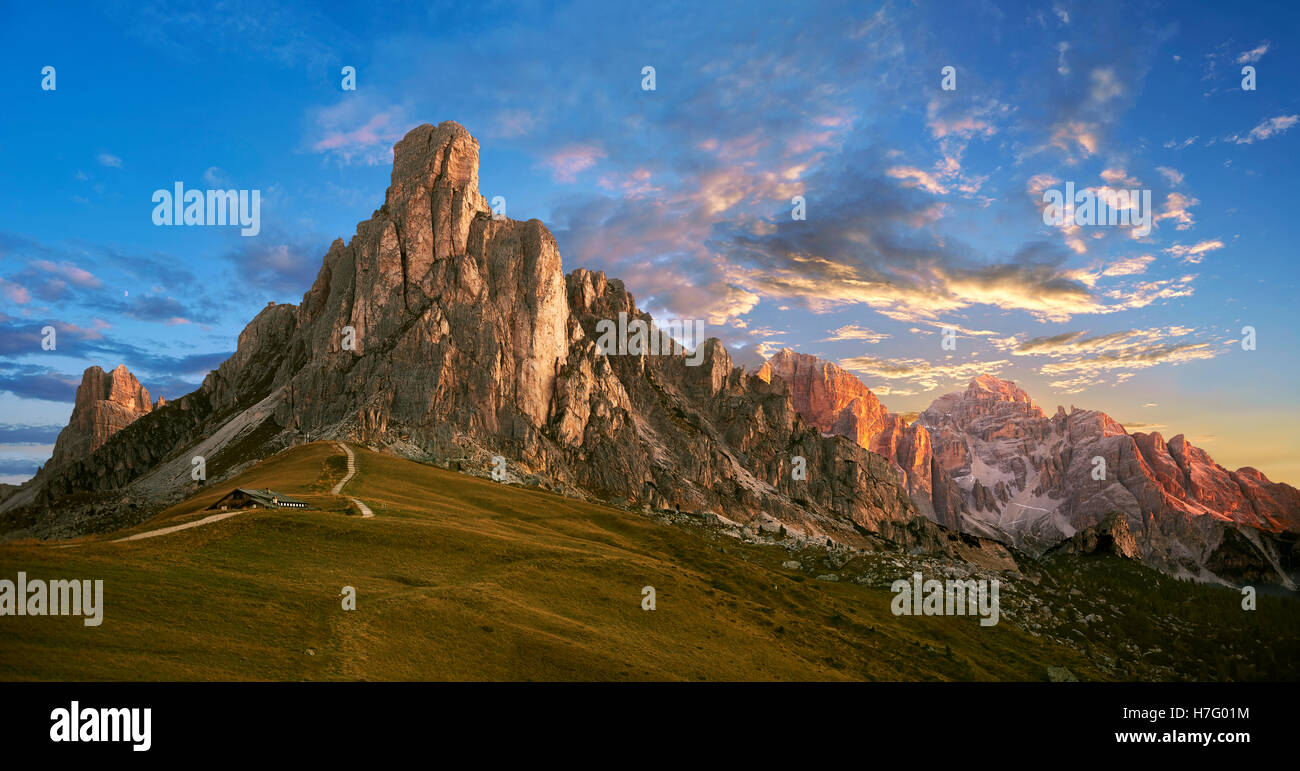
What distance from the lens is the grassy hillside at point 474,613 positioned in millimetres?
25297

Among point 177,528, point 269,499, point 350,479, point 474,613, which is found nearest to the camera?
point 474,613

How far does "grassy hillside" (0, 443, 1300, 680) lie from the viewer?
996 inches

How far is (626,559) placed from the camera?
172ft

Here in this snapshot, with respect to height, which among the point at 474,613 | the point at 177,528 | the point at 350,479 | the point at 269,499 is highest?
the point at 269,499

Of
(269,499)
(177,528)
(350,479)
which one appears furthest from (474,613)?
(350,479)

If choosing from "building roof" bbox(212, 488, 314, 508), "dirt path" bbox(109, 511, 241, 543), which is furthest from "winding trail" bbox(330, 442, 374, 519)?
"dirt path" bbox(109, 511, 241, 543)

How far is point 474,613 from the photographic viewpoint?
33.3m

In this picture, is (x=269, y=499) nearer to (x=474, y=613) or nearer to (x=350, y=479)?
(x=350, y=479)

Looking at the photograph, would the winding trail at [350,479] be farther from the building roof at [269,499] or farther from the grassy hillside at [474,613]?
the building roof at [269,499]

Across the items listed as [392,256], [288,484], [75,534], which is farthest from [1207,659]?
[392,256]

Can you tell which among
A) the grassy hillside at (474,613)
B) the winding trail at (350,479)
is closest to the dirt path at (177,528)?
the grassy hillside at (474,613)

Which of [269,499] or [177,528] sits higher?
[269,499]

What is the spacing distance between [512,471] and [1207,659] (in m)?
124
